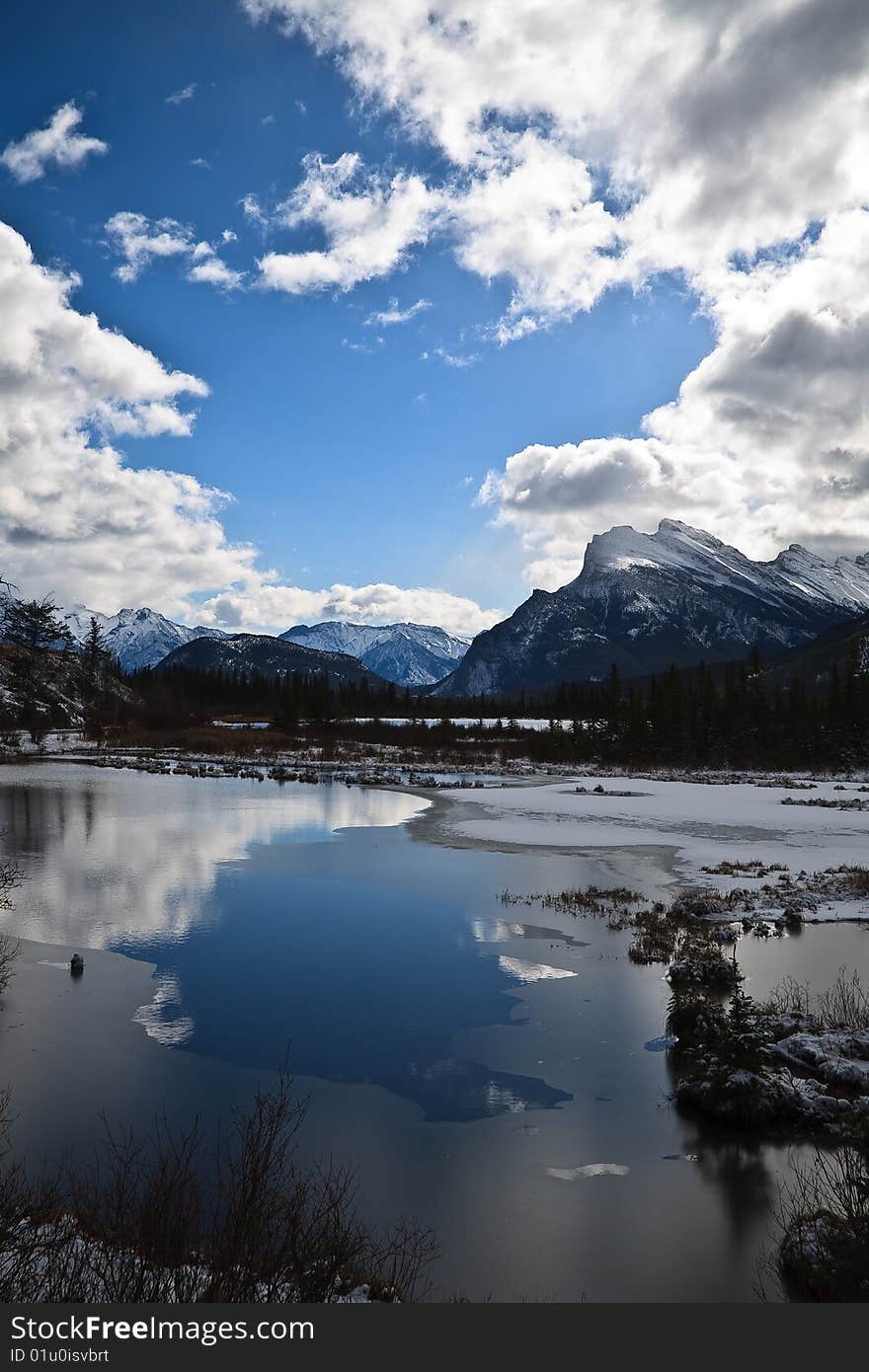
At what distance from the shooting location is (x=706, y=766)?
8375 centimetres

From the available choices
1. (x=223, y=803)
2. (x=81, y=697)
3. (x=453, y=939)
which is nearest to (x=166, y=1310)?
(x=453, y=939)

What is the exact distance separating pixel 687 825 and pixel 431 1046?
103ft

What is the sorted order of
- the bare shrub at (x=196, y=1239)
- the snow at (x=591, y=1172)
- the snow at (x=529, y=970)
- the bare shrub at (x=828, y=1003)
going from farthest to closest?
1. the snow at (x=529, y=970)
2. the bare shrub at (x=828, y=1003)
3. the snow at (x=591, y=1172)
4. the bare shrub at (x=196, y=1239)

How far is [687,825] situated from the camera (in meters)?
40.9

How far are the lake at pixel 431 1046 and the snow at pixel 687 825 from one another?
654 cm

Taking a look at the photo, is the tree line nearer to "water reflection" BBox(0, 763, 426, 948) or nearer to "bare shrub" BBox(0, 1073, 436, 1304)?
"water reflection" BBox(0, 763, 426, 948)

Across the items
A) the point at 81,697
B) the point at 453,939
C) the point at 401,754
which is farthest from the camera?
the point at 81,697

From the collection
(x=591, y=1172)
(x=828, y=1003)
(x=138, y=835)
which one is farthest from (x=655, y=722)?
(x=591, y=1172)

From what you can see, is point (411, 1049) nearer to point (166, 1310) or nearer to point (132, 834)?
point (166, 1310)

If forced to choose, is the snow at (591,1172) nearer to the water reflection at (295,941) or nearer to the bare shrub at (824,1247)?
the water reflection at (295,941)

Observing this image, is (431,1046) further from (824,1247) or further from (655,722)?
(655,722)

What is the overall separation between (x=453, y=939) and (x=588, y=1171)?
1006 centimetres

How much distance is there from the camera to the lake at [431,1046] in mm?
8258

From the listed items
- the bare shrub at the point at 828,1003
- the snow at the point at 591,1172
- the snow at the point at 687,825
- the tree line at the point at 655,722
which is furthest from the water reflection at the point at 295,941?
the tree line at the point at 655,722
